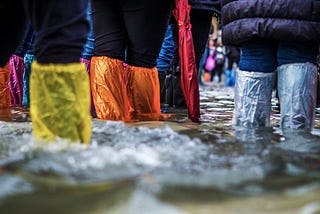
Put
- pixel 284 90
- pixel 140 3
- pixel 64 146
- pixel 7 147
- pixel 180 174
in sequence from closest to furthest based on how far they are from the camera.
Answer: pixel 180 174, pixel 64 146, pixel 7 147, pixel 284 90, pixel 140 3

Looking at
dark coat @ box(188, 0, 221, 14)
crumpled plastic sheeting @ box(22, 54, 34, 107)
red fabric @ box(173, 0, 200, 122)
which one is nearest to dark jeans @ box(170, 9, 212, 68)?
dark coat @ box(188, 0, 221, 14)

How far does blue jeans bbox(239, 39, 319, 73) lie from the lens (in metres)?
2.19

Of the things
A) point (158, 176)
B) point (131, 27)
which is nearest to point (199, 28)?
point (131, 27)

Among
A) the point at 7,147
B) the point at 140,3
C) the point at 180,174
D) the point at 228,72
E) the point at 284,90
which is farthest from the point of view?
the point at 228,72

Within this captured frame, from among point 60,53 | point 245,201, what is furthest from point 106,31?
point 245,201

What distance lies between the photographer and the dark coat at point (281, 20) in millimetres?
2105

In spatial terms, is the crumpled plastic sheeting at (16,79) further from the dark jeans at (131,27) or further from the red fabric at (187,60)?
the red fabric at (187,60)

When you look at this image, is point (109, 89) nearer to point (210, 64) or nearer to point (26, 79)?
point (26, 79)

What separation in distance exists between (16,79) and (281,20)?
102 inches

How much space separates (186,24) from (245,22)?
0.60 metres

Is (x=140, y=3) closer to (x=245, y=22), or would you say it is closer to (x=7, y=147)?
(x=245, y=22)

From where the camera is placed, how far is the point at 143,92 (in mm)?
2754

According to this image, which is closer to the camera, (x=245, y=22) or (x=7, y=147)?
(x=7, y=147)

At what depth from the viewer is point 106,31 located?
8.58 ft
